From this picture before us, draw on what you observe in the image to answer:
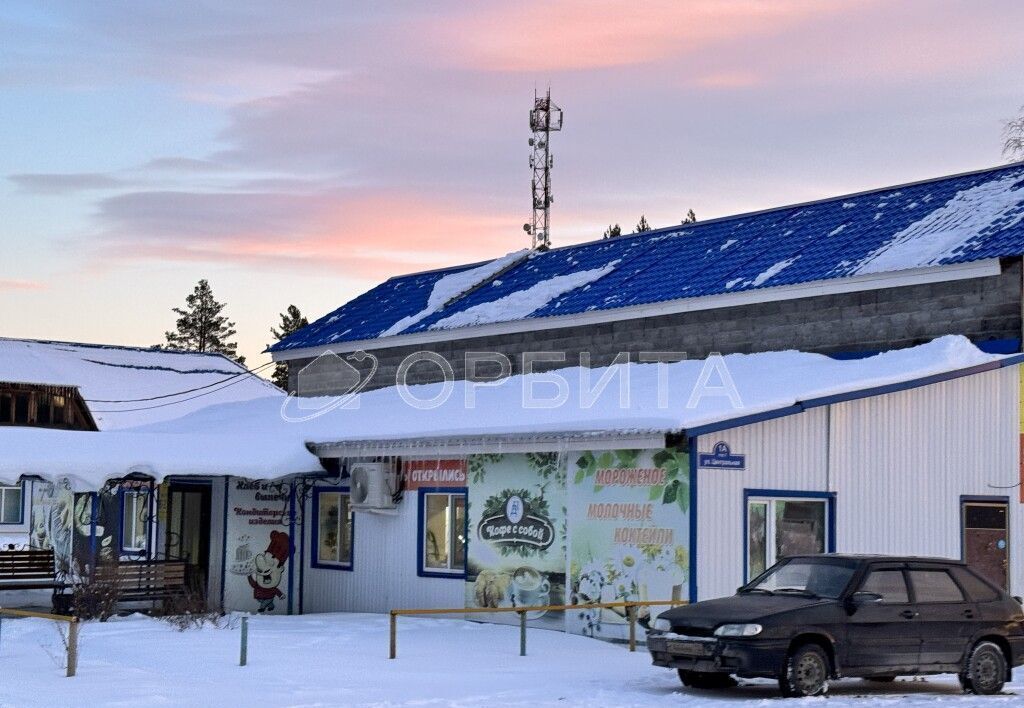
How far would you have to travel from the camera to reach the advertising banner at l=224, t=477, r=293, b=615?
84.4 feet

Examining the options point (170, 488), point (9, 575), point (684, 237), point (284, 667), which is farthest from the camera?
point (684, 237)

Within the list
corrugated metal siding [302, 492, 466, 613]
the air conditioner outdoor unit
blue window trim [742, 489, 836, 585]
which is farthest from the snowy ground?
the air conditioner outdoor unit

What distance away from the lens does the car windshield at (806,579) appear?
15250 millimetres

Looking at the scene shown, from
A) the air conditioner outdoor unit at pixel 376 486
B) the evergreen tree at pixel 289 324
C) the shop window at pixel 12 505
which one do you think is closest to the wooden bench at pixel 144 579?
the air conditioner outdoor unit at pixel 376 486

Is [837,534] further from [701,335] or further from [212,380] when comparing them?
[212,380]

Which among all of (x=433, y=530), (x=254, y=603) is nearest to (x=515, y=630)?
(x=433, y=530)

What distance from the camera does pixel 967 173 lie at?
92.9ft

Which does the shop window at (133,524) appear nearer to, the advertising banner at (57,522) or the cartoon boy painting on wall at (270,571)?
the advertising banner at (57,522)

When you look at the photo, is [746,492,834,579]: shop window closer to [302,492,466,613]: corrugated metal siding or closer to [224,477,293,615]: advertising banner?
[302,492,466,613]: corrugated metal siding

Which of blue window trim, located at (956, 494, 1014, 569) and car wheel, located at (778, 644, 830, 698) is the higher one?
blue window trim, located at (956, 494, 1014, 569)

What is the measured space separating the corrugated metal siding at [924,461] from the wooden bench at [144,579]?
10.8m

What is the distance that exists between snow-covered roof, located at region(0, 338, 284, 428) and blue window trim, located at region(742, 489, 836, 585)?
33.7 m

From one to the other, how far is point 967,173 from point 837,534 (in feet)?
35.1

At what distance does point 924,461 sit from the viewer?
21.6 meters
